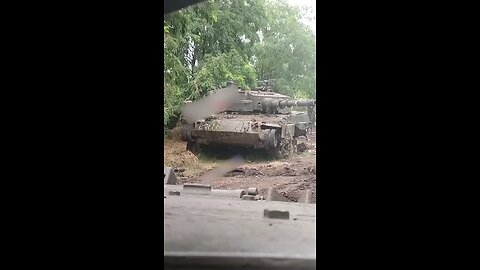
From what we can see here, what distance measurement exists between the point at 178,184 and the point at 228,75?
110 centimetres

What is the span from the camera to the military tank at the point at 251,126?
465cm

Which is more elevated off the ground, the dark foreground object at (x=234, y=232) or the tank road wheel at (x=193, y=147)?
the tank road wheel at (x=193, y=147)

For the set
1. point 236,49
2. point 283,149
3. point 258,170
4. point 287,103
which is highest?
point 236,49

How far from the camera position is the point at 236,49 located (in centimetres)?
427

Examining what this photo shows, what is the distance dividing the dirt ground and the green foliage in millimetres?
385

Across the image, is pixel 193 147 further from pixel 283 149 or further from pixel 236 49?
pixel 236 49

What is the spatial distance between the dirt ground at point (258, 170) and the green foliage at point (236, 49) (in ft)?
1.26

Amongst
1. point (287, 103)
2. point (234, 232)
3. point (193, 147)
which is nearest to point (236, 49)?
point (287, 103)

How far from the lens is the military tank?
4.65 metres

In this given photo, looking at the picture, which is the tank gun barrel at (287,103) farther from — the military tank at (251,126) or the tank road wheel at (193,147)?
the tank road wheel at (193,147)

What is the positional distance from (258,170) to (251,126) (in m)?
0.42

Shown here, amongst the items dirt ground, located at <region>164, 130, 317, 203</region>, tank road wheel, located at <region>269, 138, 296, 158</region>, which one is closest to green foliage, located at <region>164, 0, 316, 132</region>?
dirt ground, located at <region>164, 130, 317, 203</region>

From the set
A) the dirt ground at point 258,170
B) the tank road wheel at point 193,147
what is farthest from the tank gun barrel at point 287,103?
the tank road wheel at point 193,147
